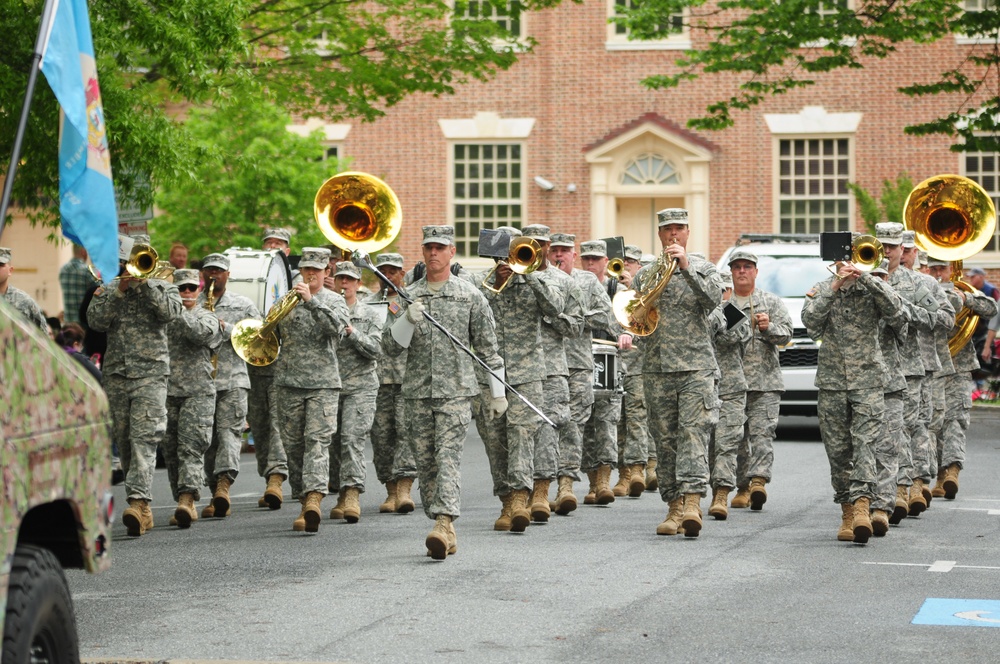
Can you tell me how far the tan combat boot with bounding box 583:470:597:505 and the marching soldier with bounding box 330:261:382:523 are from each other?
187 cm

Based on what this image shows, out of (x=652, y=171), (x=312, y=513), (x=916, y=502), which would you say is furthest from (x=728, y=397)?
(x=652, y=171)

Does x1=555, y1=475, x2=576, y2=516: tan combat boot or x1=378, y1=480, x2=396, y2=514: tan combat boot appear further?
x1=378, y1=480, x2=396, y2=514: tan combat boot

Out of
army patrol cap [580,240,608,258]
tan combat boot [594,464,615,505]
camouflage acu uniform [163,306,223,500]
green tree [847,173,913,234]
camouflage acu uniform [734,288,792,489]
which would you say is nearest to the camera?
camouflage acu uniform [163,306,223,500]

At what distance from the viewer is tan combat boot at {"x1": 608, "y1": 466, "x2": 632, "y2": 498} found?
14242 mm

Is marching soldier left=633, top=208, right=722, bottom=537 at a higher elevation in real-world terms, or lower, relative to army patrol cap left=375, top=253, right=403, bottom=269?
lower

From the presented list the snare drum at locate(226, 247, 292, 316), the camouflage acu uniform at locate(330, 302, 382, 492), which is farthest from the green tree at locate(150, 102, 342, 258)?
the camouflage acu uniform at locate(330, 302, 382, 492)

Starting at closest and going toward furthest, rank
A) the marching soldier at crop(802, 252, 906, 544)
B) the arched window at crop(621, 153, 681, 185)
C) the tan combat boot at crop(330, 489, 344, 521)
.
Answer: the marching soldier at crop(802, 252, 906, 544) → the tan combat boot at crop(330, 489, 344, 521) → the arched window at crop(621, 153, 681, 185)

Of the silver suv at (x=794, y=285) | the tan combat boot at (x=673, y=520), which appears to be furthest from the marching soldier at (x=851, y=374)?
the silver suv at (x=794, y=285)

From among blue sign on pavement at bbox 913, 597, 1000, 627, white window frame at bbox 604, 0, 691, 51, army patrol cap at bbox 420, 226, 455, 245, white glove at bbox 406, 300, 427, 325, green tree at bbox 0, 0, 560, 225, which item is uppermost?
white window frame at bbox 604, 0, 691, 51

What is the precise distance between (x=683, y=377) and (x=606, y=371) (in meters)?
2.96

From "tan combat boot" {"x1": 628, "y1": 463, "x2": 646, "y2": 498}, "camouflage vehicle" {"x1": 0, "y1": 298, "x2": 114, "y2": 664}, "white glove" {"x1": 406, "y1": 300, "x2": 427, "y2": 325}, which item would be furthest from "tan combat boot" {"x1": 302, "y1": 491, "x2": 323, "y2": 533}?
"camouflage vehicle" {"x1": 0, "y1": 298, "x2": 114, "y2": 664}

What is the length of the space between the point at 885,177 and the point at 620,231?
5.17 m

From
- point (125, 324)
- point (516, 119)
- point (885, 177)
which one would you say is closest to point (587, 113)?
point (516, 119)

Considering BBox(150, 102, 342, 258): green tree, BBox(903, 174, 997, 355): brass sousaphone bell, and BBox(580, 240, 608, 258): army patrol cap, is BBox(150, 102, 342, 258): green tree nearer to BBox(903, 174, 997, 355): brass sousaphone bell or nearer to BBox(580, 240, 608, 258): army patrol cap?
BBox(580, 240, 608, 258): army patrol cap
